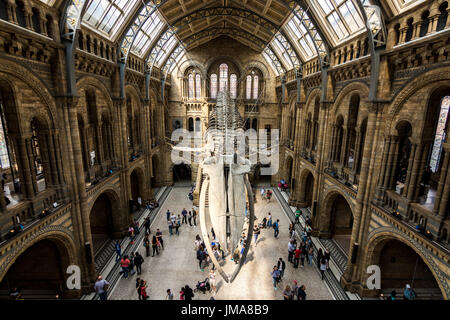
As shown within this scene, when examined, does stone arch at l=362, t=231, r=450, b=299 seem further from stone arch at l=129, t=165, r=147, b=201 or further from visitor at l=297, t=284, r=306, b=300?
stone arch at l=129, t=165, r=147, b=201

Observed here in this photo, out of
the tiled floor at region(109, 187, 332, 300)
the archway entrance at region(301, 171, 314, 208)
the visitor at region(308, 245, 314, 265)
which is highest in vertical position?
the archway entrance at region(301, 171, 314, 208)

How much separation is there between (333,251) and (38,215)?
545 inches

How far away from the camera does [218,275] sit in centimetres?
1172

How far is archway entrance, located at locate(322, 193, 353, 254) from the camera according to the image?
14461 millimetres

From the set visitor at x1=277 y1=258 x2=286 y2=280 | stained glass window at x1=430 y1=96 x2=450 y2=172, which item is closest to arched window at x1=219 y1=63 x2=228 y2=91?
stained glass window at x1=430 y1=96 x2=450 y2=172

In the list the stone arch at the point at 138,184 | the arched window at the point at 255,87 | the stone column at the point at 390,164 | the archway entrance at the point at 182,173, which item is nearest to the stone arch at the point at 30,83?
the stone arch at the point at 138,184

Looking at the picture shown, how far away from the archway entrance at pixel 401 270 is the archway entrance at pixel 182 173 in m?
19.5

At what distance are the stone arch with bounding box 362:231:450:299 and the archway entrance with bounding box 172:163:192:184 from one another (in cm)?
1938

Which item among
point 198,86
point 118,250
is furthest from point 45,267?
point 198,86

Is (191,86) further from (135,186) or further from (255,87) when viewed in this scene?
(135,186)

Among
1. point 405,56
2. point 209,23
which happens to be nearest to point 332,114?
point 405,56

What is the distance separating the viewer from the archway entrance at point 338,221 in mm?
14461

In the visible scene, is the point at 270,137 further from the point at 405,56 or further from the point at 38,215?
the point at 38,215

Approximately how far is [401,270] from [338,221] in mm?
4470
